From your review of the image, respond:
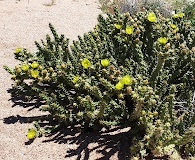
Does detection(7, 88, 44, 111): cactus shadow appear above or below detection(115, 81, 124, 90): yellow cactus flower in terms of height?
above

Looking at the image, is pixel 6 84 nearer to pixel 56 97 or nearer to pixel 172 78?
pixel 56 97

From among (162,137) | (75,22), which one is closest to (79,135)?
(162,137)

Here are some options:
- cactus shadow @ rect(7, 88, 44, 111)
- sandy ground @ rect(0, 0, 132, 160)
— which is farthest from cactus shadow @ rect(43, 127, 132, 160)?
cactus shadow @ rect(7, 88, 44, 111)

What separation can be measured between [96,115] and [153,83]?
2.21 feet

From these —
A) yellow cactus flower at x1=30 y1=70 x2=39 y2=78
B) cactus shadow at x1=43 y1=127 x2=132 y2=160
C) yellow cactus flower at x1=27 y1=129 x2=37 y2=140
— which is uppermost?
yellow cactus flower at x1=30 y1=70 x2=39 y2=78

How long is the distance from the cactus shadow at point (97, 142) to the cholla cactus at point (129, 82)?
125mm

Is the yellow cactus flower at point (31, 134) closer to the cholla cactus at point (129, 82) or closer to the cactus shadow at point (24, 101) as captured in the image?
the cholla cactus at point (129, 82)

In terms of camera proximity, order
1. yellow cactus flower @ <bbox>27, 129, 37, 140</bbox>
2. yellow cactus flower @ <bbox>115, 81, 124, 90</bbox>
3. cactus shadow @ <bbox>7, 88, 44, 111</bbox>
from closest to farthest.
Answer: yellow cactus flower @ <bbox>115, 81, 124, 90</bbox> → yellow cactus flower @ <bbox>27, 129, 37, 140</bbox> → cactus shadow @ <bbox>7, 88, 44, 111</bbox>

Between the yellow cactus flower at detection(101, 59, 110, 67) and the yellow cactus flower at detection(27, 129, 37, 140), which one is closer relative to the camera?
the yellow cactus flower at detection(101, 59, 110, 67)

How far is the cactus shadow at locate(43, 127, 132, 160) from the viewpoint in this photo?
10.6 ft

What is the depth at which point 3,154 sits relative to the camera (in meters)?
3.36

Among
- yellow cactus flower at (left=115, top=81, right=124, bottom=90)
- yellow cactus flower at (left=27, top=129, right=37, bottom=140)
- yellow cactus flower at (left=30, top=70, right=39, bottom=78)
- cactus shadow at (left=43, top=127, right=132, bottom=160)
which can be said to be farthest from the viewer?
yellow cactus flower at (left=30, top=70, right=39, bottom=78)

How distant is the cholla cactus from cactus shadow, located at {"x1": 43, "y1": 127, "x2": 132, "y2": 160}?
125 millimetres

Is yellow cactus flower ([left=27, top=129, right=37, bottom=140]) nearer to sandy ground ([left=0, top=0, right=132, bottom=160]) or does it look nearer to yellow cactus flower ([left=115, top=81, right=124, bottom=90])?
sandy ground ([left=0, top=0, right=132, bottom=160])
